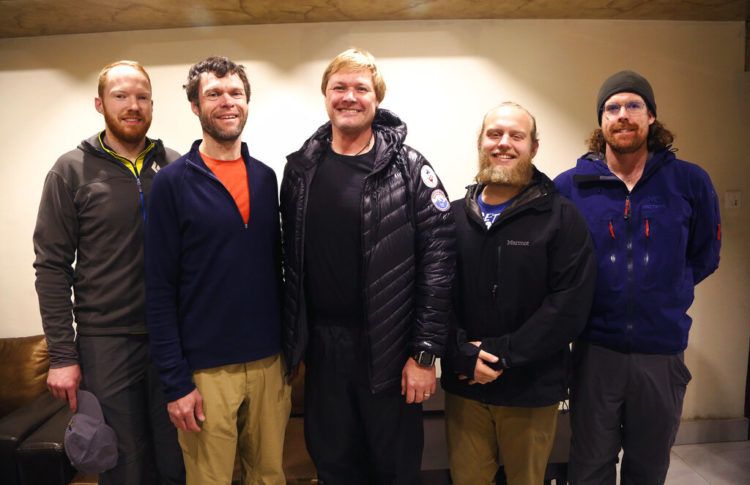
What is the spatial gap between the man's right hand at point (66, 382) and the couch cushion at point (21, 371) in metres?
1.55

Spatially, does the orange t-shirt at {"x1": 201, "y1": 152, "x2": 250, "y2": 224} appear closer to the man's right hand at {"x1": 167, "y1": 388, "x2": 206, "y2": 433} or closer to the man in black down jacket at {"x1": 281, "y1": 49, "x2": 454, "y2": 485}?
the man in black down jacket at {"x1": 281, "y1": 49, "x2": 454, "y2": 485}

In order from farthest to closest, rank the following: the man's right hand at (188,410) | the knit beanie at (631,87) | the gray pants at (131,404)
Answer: the knit beanie at (631,87) → the gray pants at (131,404) → the man's right hand at (188,410)

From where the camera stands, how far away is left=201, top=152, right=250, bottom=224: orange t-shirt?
1.48 meters

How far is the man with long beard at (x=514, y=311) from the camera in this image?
1.51 m

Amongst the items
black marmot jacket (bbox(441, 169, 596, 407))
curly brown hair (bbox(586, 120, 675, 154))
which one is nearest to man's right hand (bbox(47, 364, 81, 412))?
black marmot jacket (bbox(441, 169, 596, 407))

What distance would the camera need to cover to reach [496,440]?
165 cm

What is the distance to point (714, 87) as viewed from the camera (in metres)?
2.87

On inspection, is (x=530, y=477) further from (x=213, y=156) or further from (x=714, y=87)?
(x=714, y=87)

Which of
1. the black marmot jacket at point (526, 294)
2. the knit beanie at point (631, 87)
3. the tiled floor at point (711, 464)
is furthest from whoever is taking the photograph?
the tiled floor at point (711, 464)

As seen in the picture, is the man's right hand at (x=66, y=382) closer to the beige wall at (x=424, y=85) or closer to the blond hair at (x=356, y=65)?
the blond hair at (x=356, y=65)

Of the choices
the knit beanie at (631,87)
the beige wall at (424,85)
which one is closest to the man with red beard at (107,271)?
the beige wall at (424,85)

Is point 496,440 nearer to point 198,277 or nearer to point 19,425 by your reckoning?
point 198,277

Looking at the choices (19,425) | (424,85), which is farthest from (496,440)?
(19,425)

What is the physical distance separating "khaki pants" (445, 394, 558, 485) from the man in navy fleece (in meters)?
0.68
